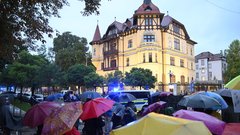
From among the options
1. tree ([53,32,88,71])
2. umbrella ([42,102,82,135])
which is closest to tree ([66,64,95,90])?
tree ([53,32,88,71])

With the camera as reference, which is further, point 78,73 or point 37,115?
point 78,73

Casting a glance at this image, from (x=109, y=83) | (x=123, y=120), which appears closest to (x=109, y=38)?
(x=109, y=83)

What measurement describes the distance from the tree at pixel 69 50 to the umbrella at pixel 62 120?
190 feet

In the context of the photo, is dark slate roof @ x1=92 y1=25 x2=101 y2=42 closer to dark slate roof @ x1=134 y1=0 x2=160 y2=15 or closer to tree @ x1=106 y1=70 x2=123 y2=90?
dark slate roof @ x1=134 y1=0 x2=160 y2=15

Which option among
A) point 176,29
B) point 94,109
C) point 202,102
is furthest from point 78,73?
point 202,102

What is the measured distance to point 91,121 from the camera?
10586 mm

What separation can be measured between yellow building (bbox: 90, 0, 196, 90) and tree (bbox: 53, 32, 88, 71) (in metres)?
6.61

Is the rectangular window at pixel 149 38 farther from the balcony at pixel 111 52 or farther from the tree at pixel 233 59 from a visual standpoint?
the tree at pixel 233 59

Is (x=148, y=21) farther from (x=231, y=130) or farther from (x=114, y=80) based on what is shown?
(x=231, y=130)

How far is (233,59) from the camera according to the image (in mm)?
57844

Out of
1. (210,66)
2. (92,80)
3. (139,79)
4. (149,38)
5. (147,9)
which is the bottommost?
(92,80)

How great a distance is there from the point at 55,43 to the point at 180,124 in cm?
7033

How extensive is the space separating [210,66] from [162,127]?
334 ft

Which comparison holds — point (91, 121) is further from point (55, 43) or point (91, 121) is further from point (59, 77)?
→ point (55, 43)
